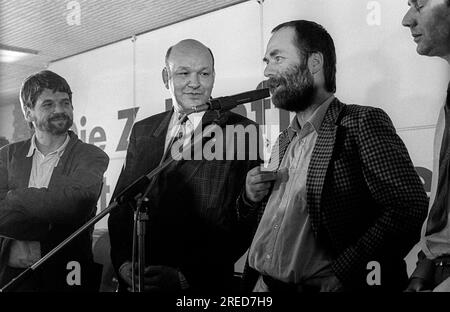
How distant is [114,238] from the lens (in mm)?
1677

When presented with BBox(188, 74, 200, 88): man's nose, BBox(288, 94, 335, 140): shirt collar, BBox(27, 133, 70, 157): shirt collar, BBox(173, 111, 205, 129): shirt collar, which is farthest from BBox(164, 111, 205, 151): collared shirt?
BBox(27, 133, 70, 157): shirt collar

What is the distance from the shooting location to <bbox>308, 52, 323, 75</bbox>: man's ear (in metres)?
1.40

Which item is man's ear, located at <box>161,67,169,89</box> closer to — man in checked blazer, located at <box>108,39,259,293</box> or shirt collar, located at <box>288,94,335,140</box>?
man in checked blazer, located at <box>108,39,259,293</box>

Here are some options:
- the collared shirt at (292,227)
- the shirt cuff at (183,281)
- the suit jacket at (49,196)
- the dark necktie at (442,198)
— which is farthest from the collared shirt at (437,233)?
the suit jacket at (49,196)

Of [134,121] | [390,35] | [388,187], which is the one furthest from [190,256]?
[390,35]

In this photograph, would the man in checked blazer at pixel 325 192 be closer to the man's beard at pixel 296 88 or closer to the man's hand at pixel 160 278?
the man's beard at pixel 296 88

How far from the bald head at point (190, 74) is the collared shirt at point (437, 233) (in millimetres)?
708

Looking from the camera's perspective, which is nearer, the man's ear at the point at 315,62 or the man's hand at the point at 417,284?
the man's hand at the point at 417,284

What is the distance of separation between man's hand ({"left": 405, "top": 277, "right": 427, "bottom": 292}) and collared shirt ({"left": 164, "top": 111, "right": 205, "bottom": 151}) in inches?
29.0

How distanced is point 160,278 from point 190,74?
67 centimetres

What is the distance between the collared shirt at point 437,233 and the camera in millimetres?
1153

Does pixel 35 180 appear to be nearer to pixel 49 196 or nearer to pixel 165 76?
pixel 49 196

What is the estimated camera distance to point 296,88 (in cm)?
140
